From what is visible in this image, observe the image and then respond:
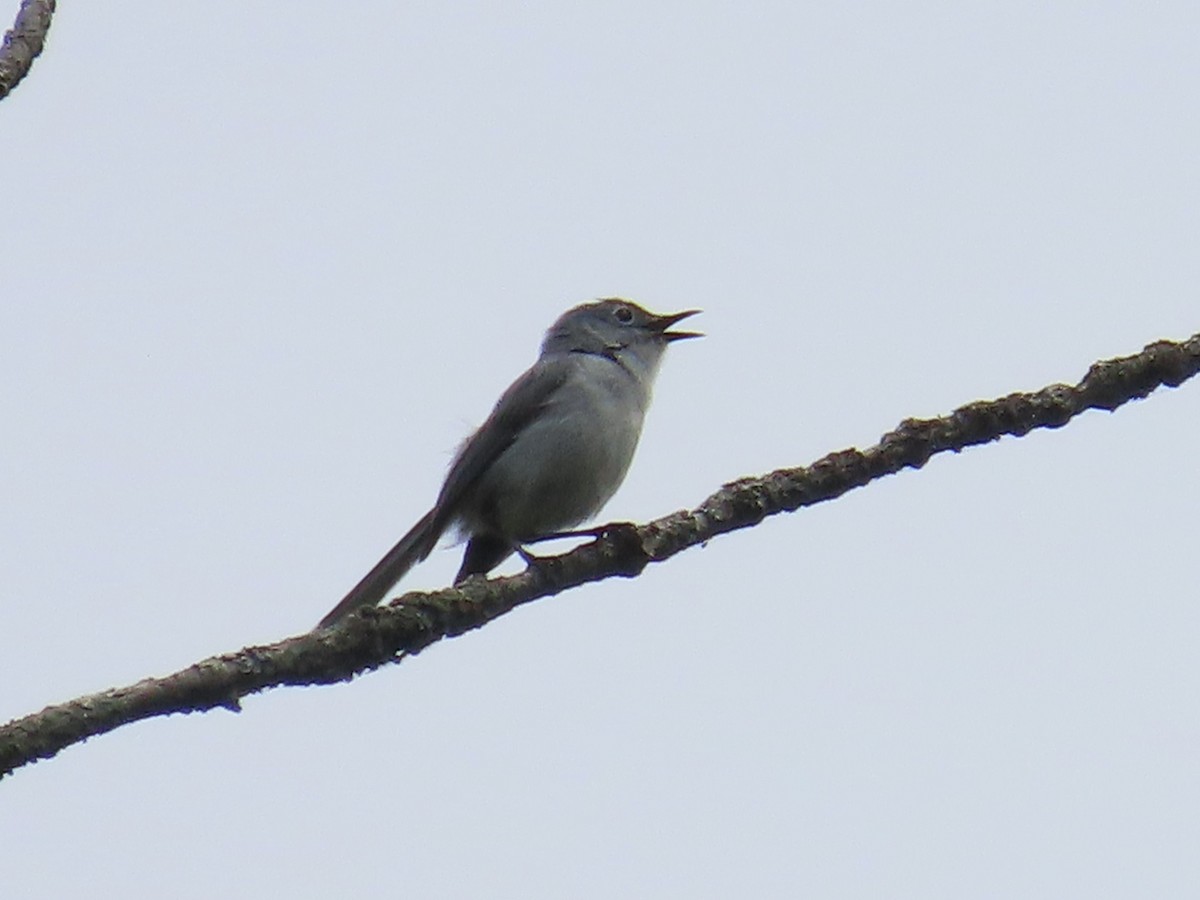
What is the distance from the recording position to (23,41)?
4.25 m

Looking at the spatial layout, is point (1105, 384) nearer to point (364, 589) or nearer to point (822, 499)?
point (822, 499)

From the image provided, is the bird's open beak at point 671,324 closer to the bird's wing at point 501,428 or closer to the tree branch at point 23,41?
the bird's wing at point 501,428

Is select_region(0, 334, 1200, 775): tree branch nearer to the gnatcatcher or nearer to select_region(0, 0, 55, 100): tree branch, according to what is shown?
select_region(0, 0, 55, 100): tree branch

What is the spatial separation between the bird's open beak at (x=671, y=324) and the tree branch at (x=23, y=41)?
13.0ft

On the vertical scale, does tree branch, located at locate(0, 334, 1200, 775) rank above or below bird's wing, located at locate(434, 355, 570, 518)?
below

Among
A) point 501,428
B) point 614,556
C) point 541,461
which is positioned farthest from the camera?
point 501,428

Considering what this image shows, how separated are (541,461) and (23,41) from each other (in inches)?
120

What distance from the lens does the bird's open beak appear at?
26.0 ft

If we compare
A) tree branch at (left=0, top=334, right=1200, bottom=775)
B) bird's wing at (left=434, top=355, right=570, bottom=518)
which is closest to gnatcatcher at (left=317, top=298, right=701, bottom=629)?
bird's wing at (left=434, top=355, right=570, bottom=518)

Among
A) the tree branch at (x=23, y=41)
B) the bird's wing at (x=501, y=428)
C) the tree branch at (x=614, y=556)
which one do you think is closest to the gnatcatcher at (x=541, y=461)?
the bird's wing at (x=501, y=428)

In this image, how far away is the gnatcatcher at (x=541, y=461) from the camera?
673cm

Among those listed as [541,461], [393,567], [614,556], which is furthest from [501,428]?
[614,556]

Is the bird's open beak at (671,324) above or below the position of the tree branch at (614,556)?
above

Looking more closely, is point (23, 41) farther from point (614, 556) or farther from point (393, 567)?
point (393, 567)
